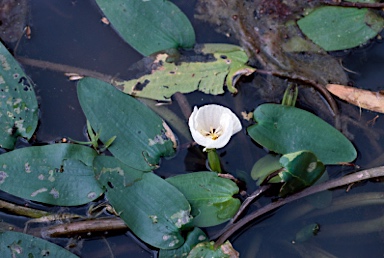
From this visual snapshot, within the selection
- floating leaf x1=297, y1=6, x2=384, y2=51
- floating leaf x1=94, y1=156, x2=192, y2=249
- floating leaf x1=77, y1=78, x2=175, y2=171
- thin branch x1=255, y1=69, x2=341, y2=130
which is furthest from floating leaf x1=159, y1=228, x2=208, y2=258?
floating leaf x1=297, y1=6, x2=384, y2=51

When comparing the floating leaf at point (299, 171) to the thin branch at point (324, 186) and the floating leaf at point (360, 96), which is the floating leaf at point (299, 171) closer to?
the thin branch at point (324, 186)

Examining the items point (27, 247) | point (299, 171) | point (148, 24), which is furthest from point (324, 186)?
point (27, 247)

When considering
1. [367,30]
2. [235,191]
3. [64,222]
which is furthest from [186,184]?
[367,30]

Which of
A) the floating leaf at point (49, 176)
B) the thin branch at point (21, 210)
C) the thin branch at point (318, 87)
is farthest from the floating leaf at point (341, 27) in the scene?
the thin branch at point (21, 210)

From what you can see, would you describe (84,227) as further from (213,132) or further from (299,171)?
(299,171)

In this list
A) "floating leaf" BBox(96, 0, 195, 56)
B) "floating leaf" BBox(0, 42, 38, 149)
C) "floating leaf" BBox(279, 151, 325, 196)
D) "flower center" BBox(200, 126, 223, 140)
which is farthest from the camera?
"floating leaf" BBox(96, 0, 195, 56)

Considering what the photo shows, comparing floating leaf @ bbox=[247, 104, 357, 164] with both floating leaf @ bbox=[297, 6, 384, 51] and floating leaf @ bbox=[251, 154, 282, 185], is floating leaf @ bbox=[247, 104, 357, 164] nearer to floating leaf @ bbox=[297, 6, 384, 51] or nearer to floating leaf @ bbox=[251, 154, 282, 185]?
floating leaf @ bbox=[251, 154, 282, 185]

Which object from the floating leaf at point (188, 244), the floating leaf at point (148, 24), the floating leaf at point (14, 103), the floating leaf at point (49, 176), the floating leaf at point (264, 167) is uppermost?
the floating leaf at point (148, 24)
